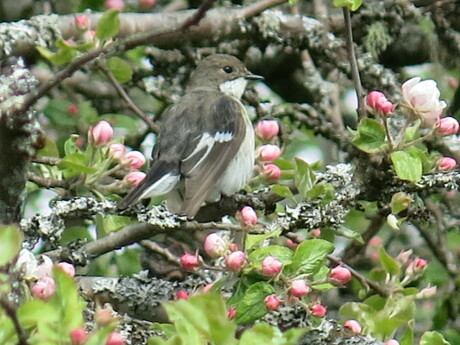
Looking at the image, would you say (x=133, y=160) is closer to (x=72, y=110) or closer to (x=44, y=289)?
(x=44, y=289)

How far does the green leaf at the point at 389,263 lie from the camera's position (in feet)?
13.9

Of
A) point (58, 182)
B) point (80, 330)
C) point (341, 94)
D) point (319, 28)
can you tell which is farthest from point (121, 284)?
point (341, 94)

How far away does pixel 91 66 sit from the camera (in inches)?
210

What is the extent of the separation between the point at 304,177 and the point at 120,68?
1.50 metres

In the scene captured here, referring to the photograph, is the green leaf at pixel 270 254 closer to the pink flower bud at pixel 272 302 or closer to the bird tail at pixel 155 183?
the pink flower bud at pixel 272 302

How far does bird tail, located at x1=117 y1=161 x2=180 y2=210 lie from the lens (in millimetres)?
4270

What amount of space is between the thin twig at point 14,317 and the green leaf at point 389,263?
2031mm

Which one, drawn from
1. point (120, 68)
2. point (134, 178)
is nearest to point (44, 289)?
point (134, 178)

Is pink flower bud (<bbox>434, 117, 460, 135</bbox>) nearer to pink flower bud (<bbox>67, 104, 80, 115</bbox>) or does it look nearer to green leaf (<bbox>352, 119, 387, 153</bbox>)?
green leaf (<bbox>352, 119, 387, 153</bbox>)

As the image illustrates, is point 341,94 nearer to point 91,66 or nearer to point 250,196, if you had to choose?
point 91,66

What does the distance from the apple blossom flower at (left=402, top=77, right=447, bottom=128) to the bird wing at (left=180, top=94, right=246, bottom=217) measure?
141 cm

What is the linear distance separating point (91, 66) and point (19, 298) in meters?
2.23

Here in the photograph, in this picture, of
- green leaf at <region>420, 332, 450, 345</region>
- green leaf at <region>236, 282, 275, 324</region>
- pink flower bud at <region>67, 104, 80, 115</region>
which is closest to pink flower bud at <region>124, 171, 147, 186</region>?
green leaf at <region>236, 282, 275, 324</region>

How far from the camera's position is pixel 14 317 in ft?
7.83
